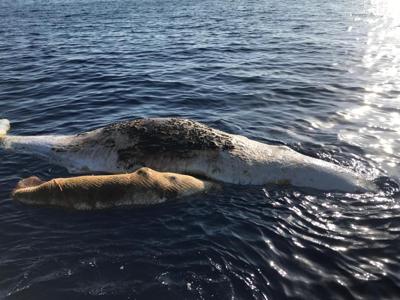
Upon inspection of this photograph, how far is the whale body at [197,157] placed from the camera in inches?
385

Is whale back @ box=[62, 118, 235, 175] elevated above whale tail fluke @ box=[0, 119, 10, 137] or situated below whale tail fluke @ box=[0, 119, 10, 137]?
above

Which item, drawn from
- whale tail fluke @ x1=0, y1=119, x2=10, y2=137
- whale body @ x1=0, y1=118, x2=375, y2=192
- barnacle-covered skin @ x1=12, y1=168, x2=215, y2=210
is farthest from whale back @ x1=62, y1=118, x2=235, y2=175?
whale tail fluke @ x1=0, y1=119, x2=10, y2=137

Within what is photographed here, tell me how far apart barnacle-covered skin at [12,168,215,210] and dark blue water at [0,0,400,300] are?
20cm

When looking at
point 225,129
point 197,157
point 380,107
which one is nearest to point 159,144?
point 197,157

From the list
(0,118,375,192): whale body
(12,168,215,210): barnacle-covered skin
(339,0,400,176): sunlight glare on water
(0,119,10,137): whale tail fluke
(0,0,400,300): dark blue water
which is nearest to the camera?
(0,0,400,300): dark blue water

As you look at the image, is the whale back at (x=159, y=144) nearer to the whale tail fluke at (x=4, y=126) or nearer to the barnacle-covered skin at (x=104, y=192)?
the barnacle-covered skin at (x=104, y=192)

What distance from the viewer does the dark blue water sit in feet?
23.2

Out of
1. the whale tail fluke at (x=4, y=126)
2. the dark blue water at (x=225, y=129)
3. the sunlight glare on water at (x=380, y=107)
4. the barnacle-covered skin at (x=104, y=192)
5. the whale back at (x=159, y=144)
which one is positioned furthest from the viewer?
the whale tail fluke at (x=4, y=126)

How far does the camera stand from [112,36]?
29.7 m

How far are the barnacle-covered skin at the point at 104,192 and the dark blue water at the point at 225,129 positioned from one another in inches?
8.0

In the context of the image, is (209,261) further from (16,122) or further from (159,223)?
(16,122)

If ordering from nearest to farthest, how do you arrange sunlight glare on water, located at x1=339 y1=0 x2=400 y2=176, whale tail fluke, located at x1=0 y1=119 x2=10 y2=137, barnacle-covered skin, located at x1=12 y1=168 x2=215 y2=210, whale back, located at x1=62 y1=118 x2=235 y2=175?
barnacle-covered skin, located at x1=12 y1=168 x2=215 y2=210 → whale back, located at x1=62 y1=118 x2=235 y2=175 → sunlight glare on water, located at x1=339 y1=0 x2=400 y2=176 → whale tail fluke, located at x1=0 y1=119 x2=10 y2=137

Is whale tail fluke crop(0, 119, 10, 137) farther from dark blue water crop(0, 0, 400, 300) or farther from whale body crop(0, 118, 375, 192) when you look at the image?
whale body crop(0, 118, 375, 192)

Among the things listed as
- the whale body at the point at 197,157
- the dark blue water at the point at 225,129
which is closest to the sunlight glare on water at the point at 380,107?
the dark blue water at the point at 225,129
